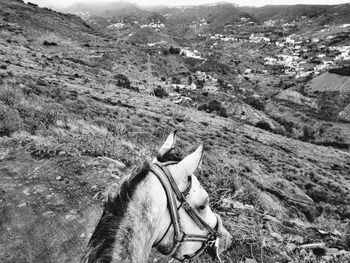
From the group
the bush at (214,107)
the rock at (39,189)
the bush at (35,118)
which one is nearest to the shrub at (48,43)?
the bush at (214,107)

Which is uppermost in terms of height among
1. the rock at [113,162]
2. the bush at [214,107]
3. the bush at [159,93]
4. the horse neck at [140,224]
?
the horse neck at [140,224]

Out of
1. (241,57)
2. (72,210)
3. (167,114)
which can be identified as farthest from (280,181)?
(241,57)

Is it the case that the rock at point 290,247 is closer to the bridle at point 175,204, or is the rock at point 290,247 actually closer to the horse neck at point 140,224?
the bridle at point 175,204

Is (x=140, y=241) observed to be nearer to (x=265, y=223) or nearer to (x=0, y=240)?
(x=0, y=240)

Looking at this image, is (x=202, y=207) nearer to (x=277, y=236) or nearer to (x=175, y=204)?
(x=175, y=204)

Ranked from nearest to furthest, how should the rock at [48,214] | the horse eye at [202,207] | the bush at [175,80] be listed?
the horse eye at [202,207] → the rock at [48,214] → the bush at [175,80]

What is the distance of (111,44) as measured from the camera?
64.5 m

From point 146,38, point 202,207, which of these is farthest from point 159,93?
point 146,38

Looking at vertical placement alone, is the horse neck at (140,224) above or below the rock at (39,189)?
above

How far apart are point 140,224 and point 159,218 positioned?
0.76 ft

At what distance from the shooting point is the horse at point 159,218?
5.76ft

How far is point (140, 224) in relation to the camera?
1.94 m

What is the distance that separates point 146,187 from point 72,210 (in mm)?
2766

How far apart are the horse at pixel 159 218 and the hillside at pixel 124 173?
1324mm
